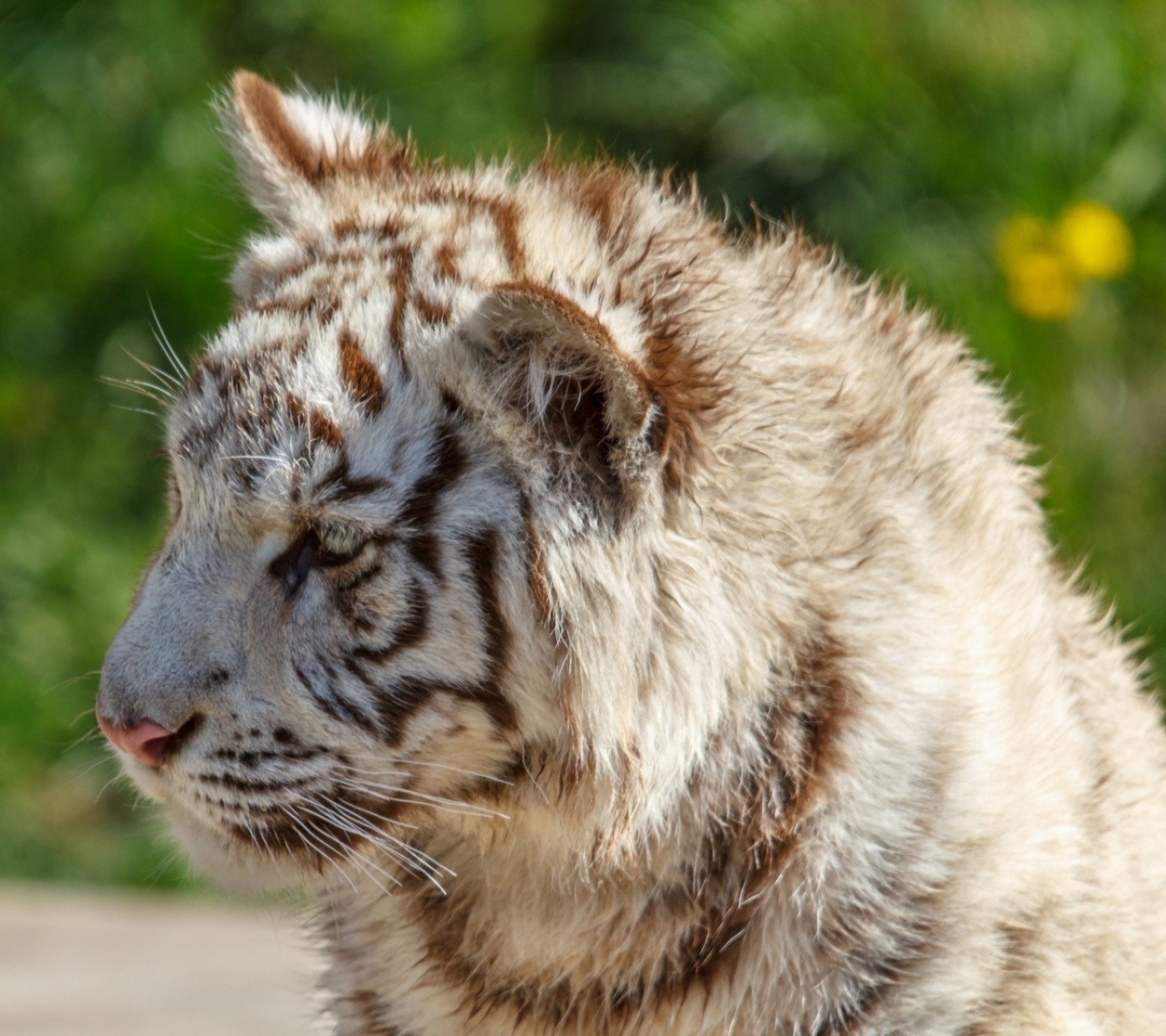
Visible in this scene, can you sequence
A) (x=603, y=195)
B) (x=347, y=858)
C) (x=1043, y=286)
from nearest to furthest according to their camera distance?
1. (x=347, y=858)
2. (x=603, y=195)
3. (x=1043, y=286)

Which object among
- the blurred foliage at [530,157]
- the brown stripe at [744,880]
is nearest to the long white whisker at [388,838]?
the brown stripe at [744,880]

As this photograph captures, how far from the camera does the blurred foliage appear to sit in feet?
19.2

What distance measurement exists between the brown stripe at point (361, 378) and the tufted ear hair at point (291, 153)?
46cm

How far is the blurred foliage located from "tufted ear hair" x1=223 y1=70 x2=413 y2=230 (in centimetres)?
272

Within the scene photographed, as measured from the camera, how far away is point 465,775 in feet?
8.25

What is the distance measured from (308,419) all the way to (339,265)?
32cm

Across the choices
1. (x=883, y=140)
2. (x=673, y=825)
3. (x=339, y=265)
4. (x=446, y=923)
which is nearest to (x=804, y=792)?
(x=673, y=825)

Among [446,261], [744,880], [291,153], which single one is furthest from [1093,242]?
[744,880]

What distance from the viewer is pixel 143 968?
15.9 feet

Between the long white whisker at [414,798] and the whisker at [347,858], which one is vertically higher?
the long white whisker at [414,798]

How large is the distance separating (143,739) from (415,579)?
42 cm

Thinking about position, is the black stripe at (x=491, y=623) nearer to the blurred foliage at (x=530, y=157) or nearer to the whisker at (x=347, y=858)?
the whisker at (x=347, y=858)

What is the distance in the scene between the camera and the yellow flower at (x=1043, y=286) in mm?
5762

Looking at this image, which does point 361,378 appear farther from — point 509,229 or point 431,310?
point 509,229
